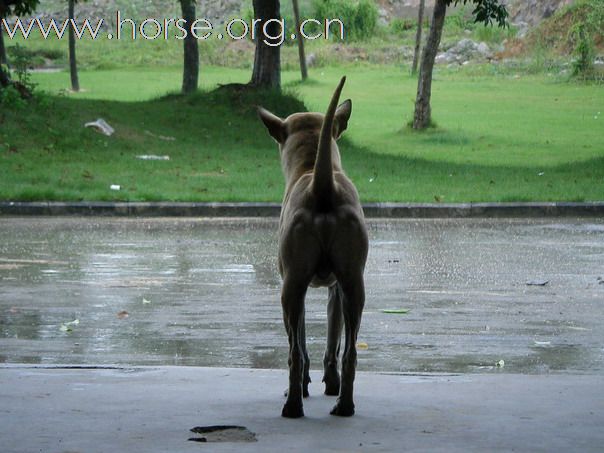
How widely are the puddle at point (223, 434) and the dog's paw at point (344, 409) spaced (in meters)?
0.52

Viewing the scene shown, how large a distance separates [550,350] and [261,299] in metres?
2.94

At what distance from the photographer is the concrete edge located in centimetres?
1783

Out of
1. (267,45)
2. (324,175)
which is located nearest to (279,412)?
(324,175)

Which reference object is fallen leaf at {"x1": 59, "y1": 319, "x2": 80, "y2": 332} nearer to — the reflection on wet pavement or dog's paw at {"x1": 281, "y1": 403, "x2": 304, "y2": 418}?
the reflection on wet pavement

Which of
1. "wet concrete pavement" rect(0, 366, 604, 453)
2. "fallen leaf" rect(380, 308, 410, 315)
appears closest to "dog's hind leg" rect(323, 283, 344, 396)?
"wet concrete pavement" rect(0, 366, 604, 453)

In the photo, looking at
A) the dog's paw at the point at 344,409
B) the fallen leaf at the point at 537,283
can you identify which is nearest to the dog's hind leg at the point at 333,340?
the dog's paw at the point at 344,409

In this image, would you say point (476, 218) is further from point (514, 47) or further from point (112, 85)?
point (514, 47)

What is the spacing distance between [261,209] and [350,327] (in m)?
11.8

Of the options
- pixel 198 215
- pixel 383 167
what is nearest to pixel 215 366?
pixel 198 215

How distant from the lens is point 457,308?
10.5 m

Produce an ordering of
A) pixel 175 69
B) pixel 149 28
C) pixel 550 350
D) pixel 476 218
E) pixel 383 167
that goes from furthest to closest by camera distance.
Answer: pixel 149 28, pixel 175 69, pixel 383 167, pixel 476 218, pixel 550 350

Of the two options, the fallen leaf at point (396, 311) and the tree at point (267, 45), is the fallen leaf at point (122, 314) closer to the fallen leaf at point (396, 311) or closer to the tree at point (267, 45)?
the fallen leaf at point (396, 311)

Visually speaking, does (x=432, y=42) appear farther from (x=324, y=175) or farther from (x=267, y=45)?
(x=324, y=175)

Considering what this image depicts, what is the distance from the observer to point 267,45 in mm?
28625
